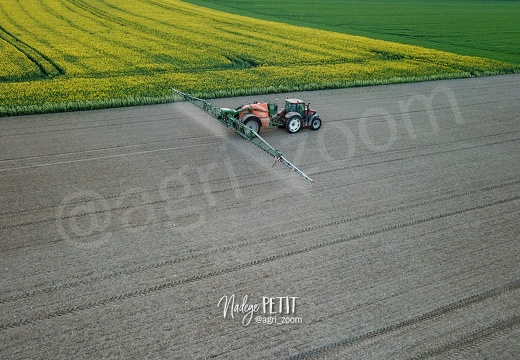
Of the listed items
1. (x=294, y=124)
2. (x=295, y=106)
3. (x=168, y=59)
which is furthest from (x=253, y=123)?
(x=168, y=59)

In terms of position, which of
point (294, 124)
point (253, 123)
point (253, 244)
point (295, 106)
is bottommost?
point (253, 244)

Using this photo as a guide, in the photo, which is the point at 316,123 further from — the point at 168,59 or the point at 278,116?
the point at 168,59

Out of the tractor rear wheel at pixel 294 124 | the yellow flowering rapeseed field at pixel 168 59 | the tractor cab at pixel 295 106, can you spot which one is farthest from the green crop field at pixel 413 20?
the tractor rear wheel at pixel 294 124

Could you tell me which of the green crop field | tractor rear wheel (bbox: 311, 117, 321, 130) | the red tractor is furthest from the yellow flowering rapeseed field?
tractor rear wheel (bbox: 311, 117, 321, 130)

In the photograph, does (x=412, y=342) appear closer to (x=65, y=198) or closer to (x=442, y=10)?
(x=65, y=198)

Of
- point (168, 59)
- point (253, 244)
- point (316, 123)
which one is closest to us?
point (253, 244)

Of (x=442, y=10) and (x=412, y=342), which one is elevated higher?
(x=442, y=10)

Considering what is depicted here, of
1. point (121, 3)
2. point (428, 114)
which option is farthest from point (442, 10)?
point (428, 114)
